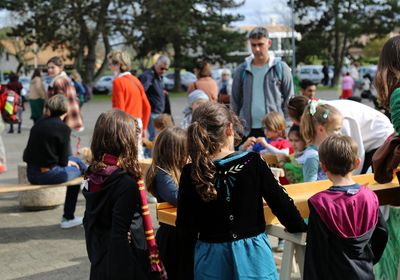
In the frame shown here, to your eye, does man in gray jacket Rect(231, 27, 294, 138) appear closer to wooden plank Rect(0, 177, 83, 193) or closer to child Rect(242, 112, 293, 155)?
child Rect(242, 112, 293, 155)

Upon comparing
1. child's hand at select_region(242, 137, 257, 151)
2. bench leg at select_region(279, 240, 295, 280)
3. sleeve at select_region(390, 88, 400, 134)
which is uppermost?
sleeve at select_region(390, 88, 400, 134)

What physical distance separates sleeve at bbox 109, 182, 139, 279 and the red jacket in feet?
13.9

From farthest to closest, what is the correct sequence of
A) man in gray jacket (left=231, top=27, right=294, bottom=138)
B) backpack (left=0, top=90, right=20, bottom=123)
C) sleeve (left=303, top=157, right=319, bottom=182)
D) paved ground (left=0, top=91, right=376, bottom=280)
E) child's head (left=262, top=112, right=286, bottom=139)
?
backpack (left=0, top=90, right=20, bottom=123), man in gray jacket (left=231, top=27, right=294, bottom=138), child's head (left=262, top=112, right=286, bottom=139), paved ground (left=0, top=91, right=376, bottom=280), sleeve (left=303, top=157, right=319, bottom=182)

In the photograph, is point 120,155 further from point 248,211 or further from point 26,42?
point 26,42

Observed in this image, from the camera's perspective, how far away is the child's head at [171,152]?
3906mm

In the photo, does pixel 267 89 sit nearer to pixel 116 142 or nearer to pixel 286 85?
pixel 286 85

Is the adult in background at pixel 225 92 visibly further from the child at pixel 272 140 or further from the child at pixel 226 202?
the child at pixel 226 202

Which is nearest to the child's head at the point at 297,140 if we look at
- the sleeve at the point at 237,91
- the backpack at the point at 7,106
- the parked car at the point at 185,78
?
the sleeve at the point at 237,91

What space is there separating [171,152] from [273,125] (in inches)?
87.2

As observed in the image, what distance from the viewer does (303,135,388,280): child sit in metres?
3.18

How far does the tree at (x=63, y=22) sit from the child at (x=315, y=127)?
1457 inches

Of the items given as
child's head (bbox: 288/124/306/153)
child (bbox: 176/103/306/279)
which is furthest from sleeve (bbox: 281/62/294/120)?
child (bbox: 176/103/306/279)

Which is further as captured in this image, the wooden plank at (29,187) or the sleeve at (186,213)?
the wooden plank at (29,187)

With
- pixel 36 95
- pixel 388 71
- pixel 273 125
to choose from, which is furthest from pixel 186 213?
pixel 36 95
